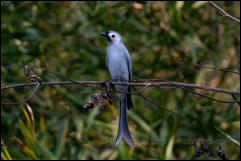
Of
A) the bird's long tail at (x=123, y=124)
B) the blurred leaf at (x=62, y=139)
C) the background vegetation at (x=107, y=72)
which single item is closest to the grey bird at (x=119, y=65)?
the bird's long tail at (x=123, y=124)

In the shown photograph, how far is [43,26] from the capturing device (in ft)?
13.9

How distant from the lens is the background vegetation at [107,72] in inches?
142

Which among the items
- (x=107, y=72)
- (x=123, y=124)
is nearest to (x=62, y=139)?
(x=107, y=72)

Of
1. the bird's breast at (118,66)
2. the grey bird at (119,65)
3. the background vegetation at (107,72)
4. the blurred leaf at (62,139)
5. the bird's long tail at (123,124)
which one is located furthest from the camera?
the background vegetation at (107,72)

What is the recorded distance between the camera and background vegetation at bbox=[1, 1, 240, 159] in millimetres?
3605

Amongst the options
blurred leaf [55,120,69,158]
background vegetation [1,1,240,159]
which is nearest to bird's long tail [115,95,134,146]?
background vegetation [1,1,240,159]

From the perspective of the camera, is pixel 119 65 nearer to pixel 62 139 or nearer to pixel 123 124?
pixel 123 124

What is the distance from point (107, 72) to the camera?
399 cm

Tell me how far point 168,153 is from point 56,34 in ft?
6.38

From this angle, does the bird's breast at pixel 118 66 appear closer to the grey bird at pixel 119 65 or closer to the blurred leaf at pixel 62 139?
the grey bird at pixel 119 65

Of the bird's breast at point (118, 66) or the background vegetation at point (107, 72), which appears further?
the background vegetation at point (107, 72)

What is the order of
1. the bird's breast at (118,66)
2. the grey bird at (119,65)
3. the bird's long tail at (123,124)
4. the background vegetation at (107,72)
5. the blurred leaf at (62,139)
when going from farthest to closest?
the background vegetation at (107,72) < the blurred leaf at (62,139) < the bird's breast at (118,66) < the grey bird at (119,65) < the bird's long tail at (123,124)

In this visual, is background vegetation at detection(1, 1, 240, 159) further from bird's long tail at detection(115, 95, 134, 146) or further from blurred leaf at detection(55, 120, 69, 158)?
bird's long tail at detection(115, 95, 134, 146)

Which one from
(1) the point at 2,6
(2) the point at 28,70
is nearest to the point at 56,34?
(1) the point at 2,6
